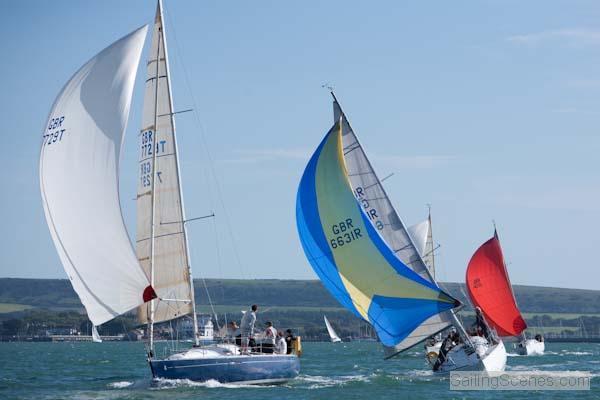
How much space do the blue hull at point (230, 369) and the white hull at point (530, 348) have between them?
116 feet

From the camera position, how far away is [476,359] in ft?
127

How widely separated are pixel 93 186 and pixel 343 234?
882 cm

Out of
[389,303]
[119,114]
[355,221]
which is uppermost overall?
[119,114]

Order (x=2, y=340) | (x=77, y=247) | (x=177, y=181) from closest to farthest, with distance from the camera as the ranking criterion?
(x=77, y=247) → (x=177, y=181) → (x=2, y=340)

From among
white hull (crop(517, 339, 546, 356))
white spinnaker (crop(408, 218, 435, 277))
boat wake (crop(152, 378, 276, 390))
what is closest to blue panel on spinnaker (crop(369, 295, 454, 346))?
boat wake (crop(152, 378, 276, 390))

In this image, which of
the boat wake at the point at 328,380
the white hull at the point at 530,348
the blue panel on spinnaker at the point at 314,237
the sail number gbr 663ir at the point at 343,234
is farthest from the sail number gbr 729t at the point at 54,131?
the white hull at the point at 530,348

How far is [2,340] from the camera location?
7721 inches

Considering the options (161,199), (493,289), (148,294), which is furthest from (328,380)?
(493,289)

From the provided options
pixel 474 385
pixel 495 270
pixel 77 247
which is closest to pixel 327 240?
pixel 474 385

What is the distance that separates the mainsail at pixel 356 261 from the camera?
37.7 m

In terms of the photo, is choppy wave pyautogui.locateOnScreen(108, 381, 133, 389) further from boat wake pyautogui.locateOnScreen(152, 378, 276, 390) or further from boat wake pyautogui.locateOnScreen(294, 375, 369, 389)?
boat wake pyautogui.locateOnScreen(294, 375, 369, 389)

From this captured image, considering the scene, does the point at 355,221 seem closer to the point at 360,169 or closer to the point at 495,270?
the point at 360,169

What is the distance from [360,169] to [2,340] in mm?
166056

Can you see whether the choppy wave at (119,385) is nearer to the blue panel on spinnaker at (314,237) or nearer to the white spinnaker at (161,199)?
the white spinnaker at (161,199)
